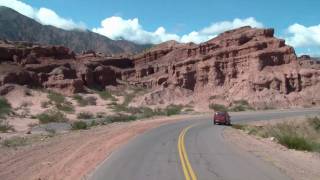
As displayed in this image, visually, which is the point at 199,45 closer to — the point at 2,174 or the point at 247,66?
the point at 247,66

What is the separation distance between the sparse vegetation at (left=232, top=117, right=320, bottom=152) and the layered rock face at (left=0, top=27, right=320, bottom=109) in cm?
3079

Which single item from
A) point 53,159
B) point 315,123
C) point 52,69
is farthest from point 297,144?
point 52,69

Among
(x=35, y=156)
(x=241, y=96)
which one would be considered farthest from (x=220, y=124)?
(x=241, y=96)

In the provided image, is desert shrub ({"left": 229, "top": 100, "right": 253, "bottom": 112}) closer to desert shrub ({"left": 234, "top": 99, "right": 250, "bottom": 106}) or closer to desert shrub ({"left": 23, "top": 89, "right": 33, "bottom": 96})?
desert shrub ({"left": 234, "top": 99, "right": 250, "bottom": 106})

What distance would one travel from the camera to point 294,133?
3650 centimetres

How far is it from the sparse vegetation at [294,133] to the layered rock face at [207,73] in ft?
101

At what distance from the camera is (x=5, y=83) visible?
8150cm

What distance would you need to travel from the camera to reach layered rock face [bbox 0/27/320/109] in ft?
263

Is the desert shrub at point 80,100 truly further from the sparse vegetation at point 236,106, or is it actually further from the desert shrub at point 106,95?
the sparse vegetation at point 236,106

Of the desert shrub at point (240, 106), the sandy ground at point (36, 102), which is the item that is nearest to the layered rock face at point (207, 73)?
the desert shrub at point (240, 106)

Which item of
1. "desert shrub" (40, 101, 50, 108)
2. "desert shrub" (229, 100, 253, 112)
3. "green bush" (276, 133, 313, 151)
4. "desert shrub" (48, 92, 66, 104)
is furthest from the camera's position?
"desert shrub" (48, 92, 66, 104)

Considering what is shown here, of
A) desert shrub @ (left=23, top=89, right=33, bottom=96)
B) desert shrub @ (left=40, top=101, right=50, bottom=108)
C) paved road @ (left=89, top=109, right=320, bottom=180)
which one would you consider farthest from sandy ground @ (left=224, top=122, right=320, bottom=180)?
desert shrub @ (left=23, top=89, right=33, bottom=96)

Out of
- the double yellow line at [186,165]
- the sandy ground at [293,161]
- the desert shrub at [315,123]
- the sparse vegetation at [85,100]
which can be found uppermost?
the sparse vegetation at [85,100]

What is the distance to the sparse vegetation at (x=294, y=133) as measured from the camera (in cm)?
2517
